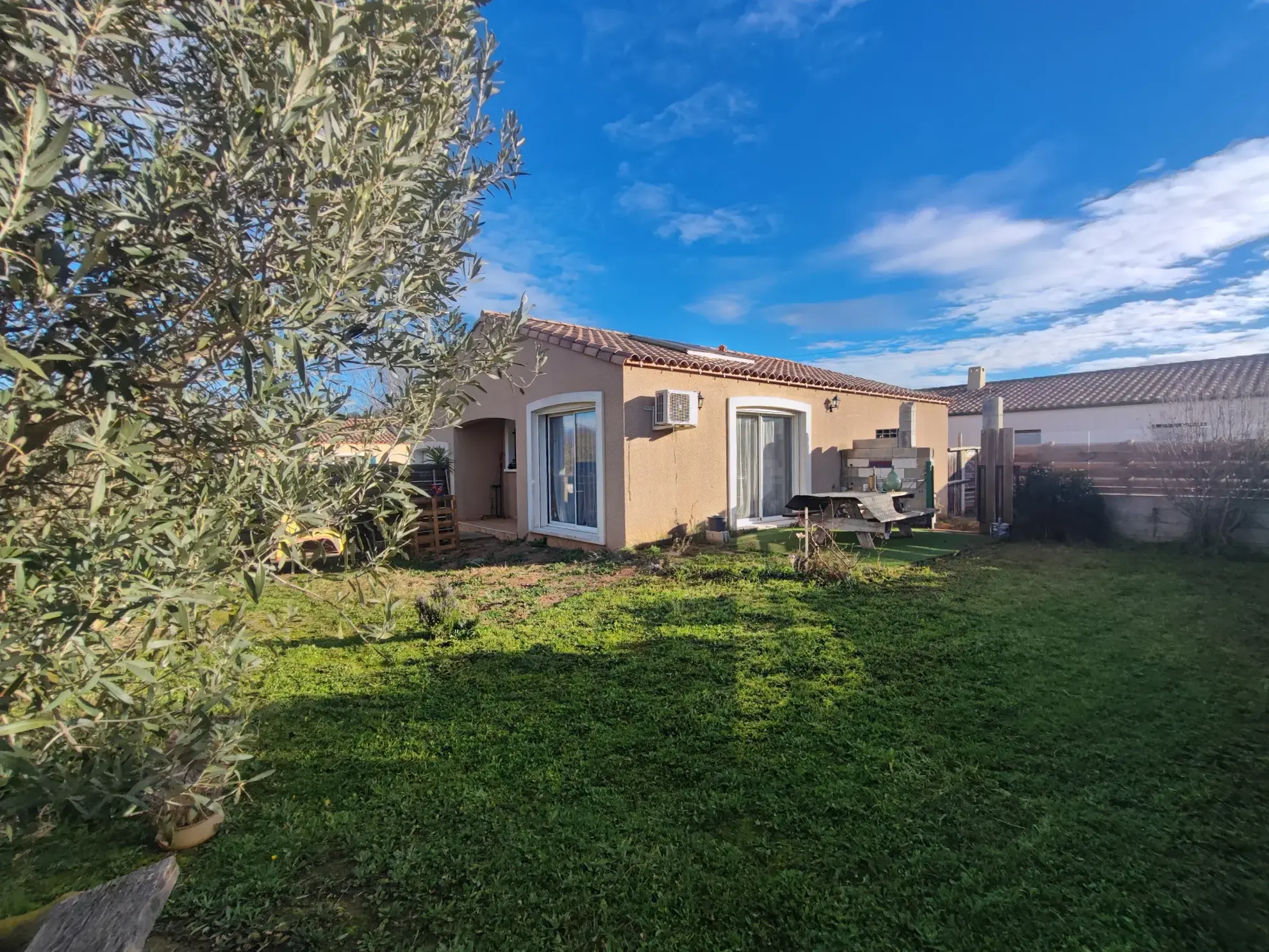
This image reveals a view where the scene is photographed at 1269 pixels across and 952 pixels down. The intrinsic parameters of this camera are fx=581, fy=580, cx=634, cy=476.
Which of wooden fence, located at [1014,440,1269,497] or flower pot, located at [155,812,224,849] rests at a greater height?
wooden fence, located at [1014,440,1269,497]

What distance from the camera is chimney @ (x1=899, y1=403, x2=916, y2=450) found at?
13883 millimetres

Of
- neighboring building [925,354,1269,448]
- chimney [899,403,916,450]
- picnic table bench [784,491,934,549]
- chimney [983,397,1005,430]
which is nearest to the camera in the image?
picnic table bench [784,491,934,549]

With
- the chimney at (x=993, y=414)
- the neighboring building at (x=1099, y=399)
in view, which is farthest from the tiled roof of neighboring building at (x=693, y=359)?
the neighboring building at (x=1099, y=399)

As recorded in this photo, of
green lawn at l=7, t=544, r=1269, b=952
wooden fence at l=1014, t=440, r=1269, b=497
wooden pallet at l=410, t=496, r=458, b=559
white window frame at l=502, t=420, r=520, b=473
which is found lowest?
green lawn at l=7, t=544, r=1269, b=952

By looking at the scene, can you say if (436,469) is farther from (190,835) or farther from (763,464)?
(190,835)

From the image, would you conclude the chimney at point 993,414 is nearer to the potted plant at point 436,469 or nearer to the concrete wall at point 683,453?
the concrete wall at point 683,453

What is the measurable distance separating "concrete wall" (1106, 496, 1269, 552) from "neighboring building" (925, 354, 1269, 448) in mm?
14202

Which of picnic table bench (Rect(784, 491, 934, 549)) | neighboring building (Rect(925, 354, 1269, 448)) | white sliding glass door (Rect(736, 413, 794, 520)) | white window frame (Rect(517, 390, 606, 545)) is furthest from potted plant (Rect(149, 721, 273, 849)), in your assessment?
neighboring building (Rect(925, 354, 1269, 448))

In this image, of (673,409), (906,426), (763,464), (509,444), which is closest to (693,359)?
(673,409)

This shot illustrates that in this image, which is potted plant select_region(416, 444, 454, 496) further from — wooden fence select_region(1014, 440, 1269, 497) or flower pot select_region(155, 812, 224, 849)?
wooden fence select_region(1014, 440, 1269, 497)

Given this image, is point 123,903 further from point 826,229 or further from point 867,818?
point 826,229

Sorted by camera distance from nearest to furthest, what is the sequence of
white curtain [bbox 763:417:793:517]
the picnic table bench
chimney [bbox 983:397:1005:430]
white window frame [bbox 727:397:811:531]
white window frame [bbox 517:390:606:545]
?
1. the picnic table bench
2. white window frame [bbox 517:390:606:545]
3. white window frame [bbox 727:397:811:531]
4. chimney [bbox 983:397:1005:430]
5. white curtain [bbox 763:417:793:517]

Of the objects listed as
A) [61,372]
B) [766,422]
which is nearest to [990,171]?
[766,422]

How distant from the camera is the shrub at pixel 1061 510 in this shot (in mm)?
11148
